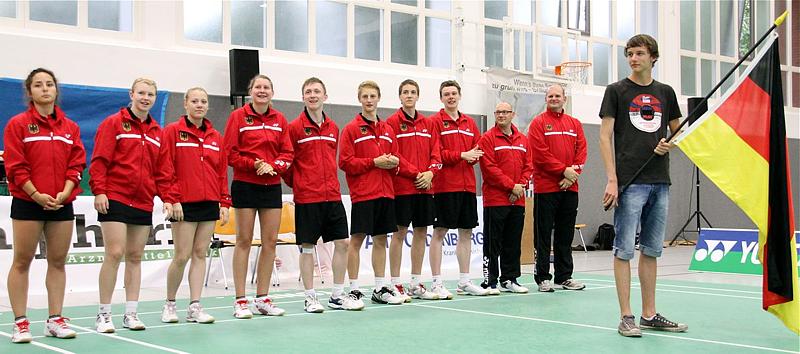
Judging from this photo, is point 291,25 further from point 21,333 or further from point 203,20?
point 21,333

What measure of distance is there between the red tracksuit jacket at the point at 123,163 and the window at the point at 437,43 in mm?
9061

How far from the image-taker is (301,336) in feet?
18.7

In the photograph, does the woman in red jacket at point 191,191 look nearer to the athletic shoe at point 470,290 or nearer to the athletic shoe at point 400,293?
the athletic shoe at point 400,293

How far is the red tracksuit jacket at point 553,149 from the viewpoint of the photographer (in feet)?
28.1

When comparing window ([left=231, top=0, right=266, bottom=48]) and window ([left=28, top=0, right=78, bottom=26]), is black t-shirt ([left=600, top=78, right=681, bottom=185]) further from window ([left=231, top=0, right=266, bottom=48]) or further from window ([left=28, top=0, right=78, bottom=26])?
window ([left=231, top=0, right=266, bottom=48])

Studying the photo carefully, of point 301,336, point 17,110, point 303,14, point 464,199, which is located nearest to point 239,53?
point 303,14

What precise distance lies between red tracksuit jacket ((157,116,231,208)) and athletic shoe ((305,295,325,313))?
110 centimetres

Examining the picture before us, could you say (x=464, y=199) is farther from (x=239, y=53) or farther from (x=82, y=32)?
(x=82, y=32)

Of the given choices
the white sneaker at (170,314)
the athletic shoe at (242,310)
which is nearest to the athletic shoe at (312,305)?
the athletic shoe at (242,310)

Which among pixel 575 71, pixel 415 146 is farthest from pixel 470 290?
pixel 575 71

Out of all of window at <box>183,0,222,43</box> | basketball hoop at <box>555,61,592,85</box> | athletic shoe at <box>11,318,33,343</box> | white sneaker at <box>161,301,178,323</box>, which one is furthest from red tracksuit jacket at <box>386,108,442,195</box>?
basketball hoop at <box>555,61,592,85</box>

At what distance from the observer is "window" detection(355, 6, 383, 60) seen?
45.2 feet

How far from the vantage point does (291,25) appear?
42.6 feet

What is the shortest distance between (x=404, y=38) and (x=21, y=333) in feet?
32.2
